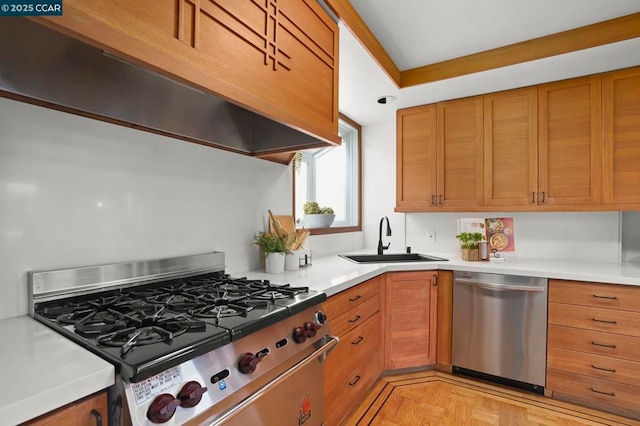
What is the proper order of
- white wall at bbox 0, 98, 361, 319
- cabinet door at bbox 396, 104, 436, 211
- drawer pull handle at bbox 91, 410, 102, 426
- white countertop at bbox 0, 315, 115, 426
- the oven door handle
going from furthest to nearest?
cabinet door at bbox 396, 104, 436, 211, white wall at bbox 0, 98, 361, 319, the oven door handle, drawer pull handle at bbox 91, 410, 102, 426, white countertop at bbox 0, 315, 115, 426

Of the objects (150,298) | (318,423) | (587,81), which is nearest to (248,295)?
(150,298)

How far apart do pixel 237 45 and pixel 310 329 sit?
1093mm

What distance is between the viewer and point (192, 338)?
86 cm

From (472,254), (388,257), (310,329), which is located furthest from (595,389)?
(310,329)

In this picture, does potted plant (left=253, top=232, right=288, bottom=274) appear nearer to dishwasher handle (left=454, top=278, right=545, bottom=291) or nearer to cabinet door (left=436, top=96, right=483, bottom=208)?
dishwasher handle (left=454, top=278, right=545, bottom=291)

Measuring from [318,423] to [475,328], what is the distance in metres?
1.41

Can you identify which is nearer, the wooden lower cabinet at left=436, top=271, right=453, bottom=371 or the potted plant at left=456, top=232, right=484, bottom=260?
the wooden lower cabinet at left=436, top=271, right=453, bottom=371

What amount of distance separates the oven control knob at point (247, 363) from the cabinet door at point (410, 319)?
150 centimetres

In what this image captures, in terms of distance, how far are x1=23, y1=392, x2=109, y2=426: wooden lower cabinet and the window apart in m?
2.27

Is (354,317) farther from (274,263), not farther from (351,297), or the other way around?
(274,263)

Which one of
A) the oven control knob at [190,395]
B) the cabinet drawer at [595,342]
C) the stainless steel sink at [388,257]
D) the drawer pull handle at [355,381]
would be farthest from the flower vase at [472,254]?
the oven control knob at [190,395]

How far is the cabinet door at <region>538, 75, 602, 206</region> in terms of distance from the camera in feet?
7.55

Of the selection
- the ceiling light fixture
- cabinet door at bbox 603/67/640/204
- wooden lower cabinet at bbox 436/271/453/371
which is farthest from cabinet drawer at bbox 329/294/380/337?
cabinet door at bbox 603/67/640/204

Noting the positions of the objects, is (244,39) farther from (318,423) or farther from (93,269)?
(318,423)
